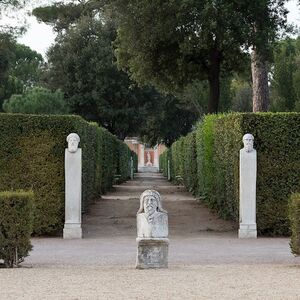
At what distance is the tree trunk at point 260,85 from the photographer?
93.2 feet

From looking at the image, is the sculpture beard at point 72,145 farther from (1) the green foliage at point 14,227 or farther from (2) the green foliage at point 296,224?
(2) the green foliage at point 296,224

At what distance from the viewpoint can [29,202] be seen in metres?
11.2

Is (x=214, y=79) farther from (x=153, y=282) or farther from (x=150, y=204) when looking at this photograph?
(x=153, y=282)

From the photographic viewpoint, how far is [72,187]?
16.5m

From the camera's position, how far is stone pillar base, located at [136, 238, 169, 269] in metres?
10.5

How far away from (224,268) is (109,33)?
1662 inches

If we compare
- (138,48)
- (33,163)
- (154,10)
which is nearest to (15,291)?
(33,163)

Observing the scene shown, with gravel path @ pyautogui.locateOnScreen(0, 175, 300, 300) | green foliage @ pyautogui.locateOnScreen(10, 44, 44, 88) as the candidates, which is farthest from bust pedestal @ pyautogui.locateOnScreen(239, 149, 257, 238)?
green foliage @ pyautogui.locateOnScreen(10, 44, 44, 88)

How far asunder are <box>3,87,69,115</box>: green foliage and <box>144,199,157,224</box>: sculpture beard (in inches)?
1442

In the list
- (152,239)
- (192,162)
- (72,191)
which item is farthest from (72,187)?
(192,162)

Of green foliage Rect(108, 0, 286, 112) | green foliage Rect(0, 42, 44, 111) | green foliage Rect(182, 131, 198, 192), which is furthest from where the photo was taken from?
green foliage Rect(0, 42, 44, 111)

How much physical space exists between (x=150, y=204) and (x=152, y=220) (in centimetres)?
28

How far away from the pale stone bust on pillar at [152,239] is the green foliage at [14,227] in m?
1.82

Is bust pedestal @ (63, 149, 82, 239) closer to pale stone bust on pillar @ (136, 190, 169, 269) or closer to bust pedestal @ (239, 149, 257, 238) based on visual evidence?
bust pedestal @ (239, 149, 257, 238)
